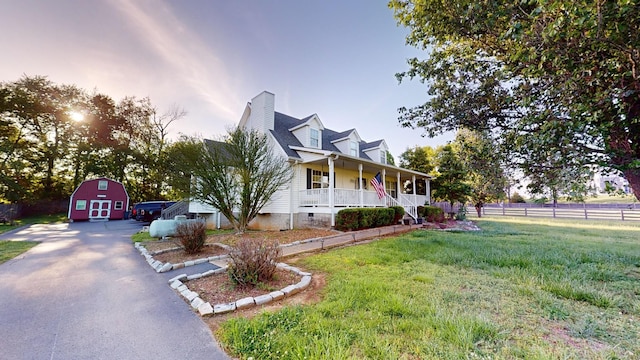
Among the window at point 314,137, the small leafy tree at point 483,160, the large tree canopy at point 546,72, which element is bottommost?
the small leafy tree at point 483,160

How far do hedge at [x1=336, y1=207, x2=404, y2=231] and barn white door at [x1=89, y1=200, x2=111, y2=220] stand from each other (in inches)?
888

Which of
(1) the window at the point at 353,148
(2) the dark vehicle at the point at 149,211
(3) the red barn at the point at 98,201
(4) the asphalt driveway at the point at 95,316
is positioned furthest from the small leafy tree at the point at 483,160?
(3) the red barn at the point at 98,201

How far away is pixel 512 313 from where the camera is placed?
3441 millimetres

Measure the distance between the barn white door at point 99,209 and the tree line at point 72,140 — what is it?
5.22 metres

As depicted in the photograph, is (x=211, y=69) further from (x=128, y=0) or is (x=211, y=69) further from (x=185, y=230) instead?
(x=185, y=230)

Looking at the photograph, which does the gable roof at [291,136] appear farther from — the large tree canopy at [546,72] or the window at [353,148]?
the large tree canopy at [546,72]

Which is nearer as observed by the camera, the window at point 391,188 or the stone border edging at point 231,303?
the stone border edging at point 231,303

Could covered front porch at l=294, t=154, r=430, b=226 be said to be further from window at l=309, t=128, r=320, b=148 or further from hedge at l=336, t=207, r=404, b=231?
window at l=309, t=128, r=320, b=148

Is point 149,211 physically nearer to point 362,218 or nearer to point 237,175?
point 237,175

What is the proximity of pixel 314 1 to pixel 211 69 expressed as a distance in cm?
545

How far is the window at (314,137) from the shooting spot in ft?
49.4

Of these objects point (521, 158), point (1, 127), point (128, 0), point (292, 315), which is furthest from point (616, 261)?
point (1, 127)

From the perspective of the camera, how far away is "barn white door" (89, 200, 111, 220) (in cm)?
2080

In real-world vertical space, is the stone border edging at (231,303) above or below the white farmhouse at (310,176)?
below
